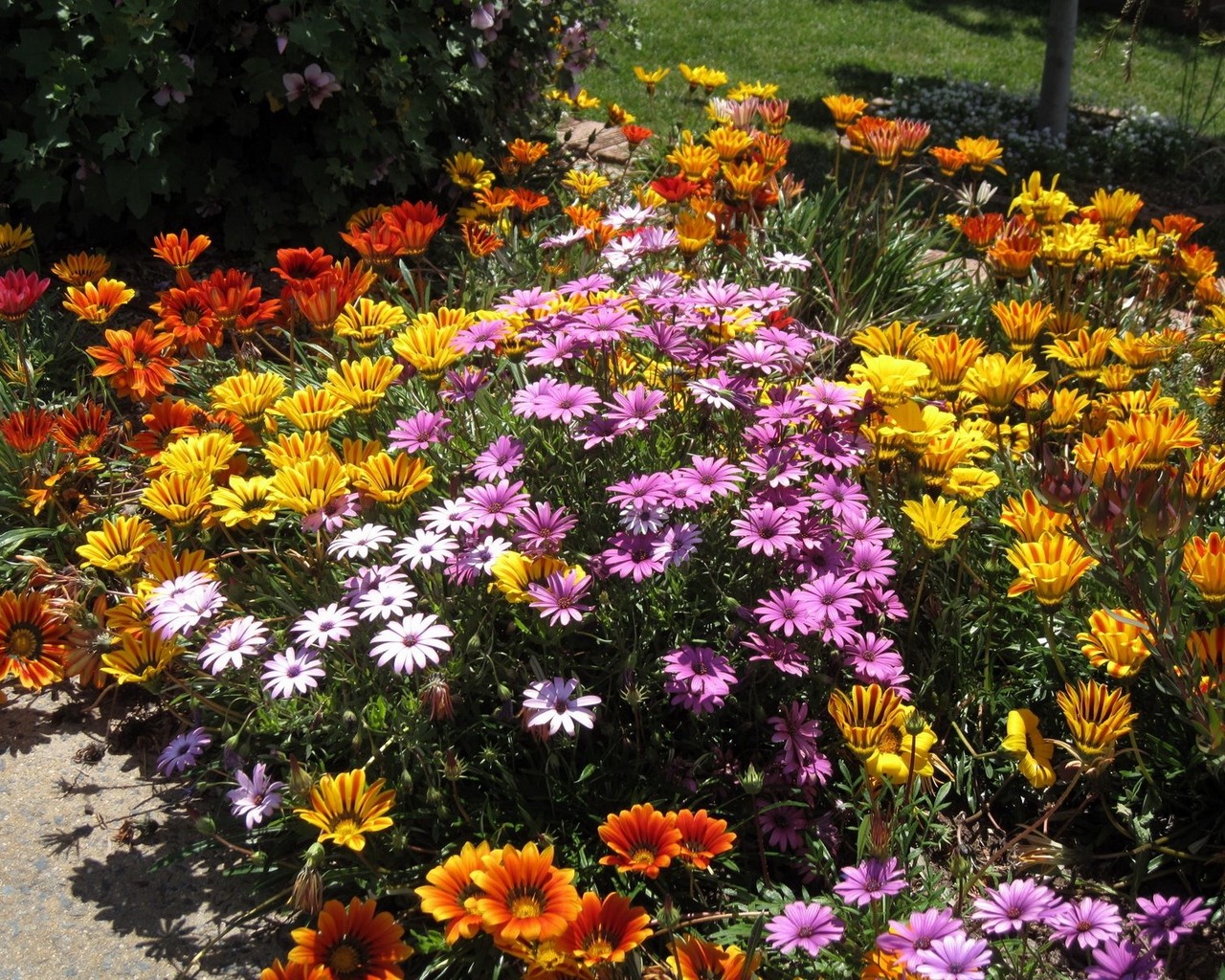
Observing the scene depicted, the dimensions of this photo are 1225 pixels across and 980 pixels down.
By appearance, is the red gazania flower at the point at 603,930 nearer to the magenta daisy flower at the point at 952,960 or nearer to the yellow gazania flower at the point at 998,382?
the magenta daisy flower at the point at 952,960

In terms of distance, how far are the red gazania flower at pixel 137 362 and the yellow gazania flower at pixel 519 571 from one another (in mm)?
1198

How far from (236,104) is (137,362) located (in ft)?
5.90

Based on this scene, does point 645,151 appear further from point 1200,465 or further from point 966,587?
point 1200,465

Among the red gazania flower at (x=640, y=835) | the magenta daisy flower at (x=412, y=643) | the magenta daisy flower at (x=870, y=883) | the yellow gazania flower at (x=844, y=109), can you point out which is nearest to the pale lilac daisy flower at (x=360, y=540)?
the magenta daisy flower at (x=412, y=643)

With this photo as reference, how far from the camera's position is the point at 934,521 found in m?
2.17

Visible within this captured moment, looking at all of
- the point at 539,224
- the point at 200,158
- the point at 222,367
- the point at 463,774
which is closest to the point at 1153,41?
the point at 539,224

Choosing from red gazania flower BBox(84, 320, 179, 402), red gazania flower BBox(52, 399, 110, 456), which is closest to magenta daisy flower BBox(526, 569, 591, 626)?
red gazania flower BBox(84, 320, 179, 402)

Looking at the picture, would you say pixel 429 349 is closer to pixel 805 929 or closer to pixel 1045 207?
pixel 805 929

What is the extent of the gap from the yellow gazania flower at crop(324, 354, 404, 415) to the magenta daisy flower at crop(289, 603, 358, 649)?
0.45m

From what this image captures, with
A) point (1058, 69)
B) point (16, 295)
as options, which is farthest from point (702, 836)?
point (1058, 69)

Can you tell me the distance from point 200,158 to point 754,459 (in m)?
2.79

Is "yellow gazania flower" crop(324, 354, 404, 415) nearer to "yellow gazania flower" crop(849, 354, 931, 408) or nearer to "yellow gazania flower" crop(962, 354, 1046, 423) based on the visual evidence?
"yellow gazania flower" crop(849, 354, 931, 408)

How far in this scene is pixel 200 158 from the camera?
411cm

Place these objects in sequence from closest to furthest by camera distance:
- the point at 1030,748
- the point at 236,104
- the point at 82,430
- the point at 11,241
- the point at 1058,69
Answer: the point at 1030,748, the point at 82,430, the point at 11,241, the point at 236,104, the point at 1058,69
